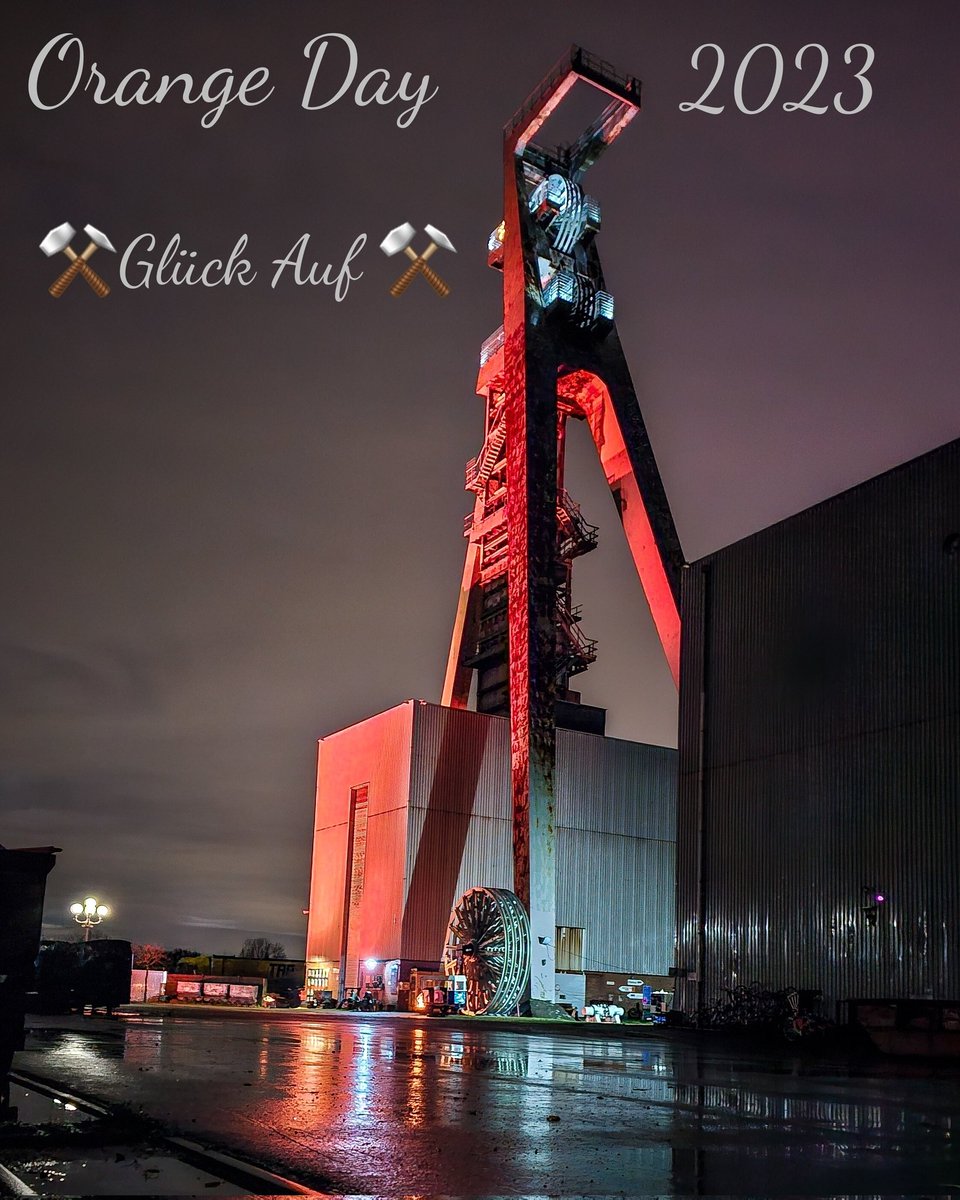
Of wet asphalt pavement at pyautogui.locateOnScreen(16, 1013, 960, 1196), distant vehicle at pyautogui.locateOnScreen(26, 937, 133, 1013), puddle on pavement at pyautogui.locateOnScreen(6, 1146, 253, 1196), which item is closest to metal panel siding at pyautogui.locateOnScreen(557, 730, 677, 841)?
distant vehicle at pyautogui.locateOnScreen(26, 937, 133, 1013)

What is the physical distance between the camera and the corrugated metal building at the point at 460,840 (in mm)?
40750

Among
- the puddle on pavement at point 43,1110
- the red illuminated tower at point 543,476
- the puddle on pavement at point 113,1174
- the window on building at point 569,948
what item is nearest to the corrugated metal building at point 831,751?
the red illuminated tower at point 543,476

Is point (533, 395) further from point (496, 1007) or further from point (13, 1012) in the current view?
point (13, 1012)

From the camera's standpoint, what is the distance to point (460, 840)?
41.4 meters

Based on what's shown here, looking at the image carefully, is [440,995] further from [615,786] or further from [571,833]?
[615,786]

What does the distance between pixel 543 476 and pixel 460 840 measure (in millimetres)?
14352

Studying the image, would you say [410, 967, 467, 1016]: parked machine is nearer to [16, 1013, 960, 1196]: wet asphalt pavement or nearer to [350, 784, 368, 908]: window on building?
[350, 784, 368, 908]: window on building

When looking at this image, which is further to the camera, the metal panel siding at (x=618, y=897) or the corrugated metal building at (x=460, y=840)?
the metal panel siding at (x=618, y=897)

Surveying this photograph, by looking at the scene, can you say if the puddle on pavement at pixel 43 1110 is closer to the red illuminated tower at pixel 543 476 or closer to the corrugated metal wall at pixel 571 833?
the red illuminated tower at pixel 543 476

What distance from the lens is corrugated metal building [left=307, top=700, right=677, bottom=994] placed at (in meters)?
40.8

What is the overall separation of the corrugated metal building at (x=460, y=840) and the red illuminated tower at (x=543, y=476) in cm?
301

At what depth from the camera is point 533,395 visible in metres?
36.2

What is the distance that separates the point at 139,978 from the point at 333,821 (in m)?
9.75

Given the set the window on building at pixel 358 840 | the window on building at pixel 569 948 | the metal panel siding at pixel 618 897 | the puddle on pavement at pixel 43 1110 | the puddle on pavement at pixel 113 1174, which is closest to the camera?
the puddle on pavement at pixel 113 1174
